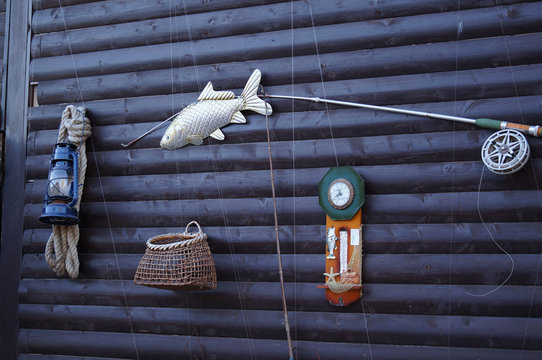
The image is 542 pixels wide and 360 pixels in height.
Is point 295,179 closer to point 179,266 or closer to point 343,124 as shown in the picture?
point 343,124

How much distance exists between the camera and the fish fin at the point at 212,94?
3734mm

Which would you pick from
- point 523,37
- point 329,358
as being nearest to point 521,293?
point 329,358

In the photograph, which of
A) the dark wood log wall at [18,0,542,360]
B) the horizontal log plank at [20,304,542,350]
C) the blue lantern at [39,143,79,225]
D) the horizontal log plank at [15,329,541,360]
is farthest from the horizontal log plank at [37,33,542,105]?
the horizontal log plank at [15,329,541,360]

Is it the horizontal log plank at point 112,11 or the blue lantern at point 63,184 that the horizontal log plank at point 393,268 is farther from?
the horizontal log plank at point 112,11

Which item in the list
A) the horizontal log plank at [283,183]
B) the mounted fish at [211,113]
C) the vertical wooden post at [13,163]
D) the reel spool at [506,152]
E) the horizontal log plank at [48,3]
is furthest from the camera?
the horizontal log plank at [48,3]

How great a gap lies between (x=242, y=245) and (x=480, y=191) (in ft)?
4.74

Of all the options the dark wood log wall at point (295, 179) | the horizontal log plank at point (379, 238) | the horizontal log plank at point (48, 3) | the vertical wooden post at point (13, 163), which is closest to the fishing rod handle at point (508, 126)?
the dark wood log wall at point (295, 179)

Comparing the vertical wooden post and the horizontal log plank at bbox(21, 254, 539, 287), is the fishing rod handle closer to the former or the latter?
the horizontal log plank at bbox(21, 254, 539, 287)

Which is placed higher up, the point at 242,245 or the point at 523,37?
the point at 523,37

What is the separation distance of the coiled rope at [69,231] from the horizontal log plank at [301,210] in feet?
0.51

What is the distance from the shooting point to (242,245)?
3.67 m

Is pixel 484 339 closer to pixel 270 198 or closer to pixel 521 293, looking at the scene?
pixel 521 293

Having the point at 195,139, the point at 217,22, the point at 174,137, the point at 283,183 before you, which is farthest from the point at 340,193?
the point at 217,22

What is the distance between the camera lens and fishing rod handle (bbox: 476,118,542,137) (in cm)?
309
